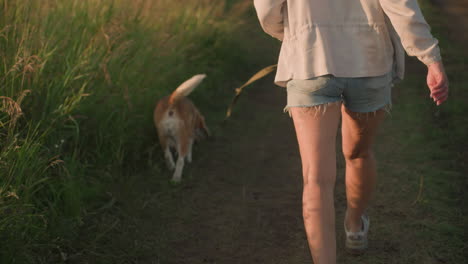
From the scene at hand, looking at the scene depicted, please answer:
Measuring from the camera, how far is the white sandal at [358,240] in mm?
3430

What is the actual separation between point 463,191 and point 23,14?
325 cm

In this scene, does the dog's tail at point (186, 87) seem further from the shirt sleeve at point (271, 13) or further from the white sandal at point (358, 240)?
the shirt sleeve at point (271, 13)

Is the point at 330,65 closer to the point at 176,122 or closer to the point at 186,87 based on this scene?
the point at 186,87

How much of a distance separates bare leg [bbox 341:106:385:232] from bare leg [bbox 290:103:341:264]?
29cm

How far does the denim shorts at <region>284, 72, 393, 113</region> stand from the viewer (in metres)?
2.48

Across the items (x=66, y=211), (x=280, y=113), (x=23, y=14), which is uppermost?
(x=23, y=14)

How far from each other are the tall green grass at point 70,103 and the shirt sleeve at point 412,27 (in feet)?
5.76

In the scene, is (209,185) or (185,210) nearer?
(185,210)

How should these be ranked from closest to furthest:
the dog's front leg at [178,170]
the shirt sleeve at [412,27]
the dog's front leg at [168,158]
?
the shirt sleeve at [412,27] → the dog's front leg at [178,170] → the dog's front leg at [168,158]

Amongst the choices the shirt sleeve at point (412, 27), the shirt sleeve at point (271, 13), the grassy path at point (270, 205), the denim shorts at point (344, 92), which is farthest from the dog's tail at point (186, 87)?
the shirt sleeve at point (412, 27)

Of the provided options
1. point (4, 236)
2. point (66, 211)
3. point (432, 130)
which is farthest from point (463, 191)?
point (4, 236)

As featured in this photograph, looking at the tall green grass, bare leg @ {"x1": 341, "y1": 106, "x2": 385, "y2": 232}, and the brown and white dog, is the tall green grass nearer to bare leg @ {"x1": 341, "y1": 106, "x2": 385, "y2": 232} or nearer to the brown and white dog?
the brown and white dog

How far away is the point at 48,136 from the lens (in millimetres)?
3955

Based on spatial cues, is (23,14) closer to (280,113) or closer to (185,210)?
(185,210)
